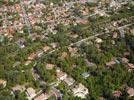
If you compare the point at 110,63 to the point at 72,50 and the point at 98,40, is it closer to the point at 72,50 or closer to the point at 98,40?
the point at 72,50

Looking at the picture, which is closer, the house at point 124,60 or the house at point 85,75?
the house at point 85,75

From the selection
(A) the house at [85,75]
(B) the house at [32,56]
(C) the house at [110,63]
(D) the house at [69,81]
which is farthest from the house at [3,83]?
(C) the house at [110,63]

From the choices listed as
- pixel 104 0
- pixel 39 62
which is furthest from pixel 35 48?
pixel 104 0

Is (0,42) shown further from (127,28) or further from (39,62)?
(127,28)

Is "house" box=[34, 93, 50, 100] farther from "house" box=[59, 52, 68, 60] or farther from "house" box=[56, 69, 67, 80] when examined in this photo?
"house" box=[59, 52, 68, 60]

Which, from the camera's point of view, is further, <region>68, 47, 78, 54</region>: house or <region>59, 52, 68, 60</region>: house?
<region>68, 47, 78, 54</region>: house

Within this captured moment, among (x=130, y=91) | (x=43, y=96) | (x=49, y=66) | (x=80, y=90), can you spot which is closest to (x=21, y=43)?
(x=49, y=66)

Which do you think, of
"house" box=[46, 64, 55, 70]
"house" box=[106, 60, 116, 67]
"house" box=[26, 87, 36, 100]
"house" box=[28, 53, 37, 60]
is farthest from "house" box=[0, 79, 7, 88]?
"house" box=[106, 60, 116, 67]

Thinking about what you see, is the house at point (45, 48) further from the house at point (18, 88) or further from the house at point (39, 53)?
the house at point (18, 88)
